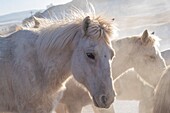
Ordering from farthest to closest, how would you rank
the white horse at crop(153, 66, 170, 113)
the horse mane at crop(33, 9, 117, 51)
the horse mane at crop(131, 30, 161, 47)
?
1. the horse mane at crop(131, 30, 161, 47)
2. the horse mane at crop(33, 9, 117, 51)
3. the white horse at crop(153, 66, 170, 113)

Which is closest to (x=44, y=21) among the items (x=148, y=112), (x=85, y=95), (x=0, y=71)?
(x=0, y=71)

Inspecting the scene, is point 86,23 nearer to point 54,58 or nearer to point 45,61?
point 54,58

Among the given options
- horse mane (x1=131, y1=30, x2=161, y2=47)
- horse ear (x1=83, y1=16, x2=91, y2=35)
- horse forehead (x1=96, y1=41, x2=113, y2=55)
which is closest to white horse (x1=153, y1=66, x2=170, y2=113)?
horse forehead (x1=96, y1=41, x2=113, y2=55)

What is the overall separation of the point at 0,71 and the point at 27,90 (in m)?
0.37

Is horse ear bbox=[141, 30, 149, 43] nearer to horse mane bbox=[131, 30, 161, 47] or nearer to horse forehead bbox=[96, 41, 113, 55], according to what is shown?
horse mane bbox=[131, 30, 161, 47]

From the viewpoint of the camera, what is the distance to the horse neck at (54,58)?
468cm

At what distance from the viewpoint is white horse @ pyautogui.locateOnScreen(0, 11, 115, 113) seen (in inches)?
175

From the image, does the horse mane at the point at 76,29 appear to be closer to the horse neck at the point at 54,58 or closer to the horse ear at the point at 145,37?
the horse neck at the point at 54,58

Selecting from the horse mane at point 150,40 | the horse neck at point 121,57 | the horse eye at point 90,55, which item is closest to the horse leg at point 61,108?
the horse neck at point 121,57

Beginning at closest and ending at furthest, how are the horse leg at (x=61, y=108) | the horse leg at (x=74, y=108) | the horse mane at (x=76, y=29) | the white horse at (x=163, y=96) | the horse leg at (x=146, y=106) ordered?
the white horse at (x=163, y=96) → the horse mane at (x=76, y=29) → the horse leg at (x=74, y=108) → the horse leg at (x=61, y=108) → the horse leg at (x=146, y=106)

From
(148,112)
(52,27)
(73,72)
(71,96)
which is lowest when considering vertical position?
(148,112)

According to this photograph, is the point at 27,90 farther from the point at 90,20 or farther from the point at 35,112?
the point at 90,20

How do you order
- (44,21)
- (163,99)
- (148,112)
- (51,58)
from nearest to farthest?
(163,99)
(51,58)
(44,21)
(148,112)

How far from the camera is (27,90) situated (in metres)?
4.80
